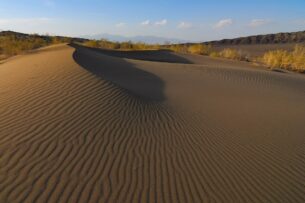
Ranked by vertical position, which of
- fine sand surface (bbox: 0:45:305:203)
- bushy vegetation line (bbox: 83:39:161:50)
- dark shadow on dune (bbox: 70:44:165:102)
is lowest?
bushy vegetation line (bbox: 83:39:161:50)

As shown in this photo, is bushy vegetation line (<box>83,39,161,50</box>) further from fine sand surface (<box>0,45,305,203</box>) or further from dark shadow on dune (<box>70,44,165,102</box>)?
fine sand surface (<box>0,45,305,203</box>)

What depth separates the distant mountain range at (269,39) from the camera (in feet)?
213

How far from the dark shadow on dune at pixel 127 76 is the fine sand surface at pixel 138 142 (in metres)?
0.18

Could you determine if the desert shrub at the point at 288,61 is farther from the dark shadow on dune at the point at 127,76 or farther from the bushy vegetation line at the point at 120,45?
the dark shadow on dune at the point at 127,76

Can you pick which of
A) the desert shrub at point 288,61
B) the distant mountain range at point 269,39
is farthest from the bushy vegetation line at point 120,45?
the distant mountain range at point 269,39

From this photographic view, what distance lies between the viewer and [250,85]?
45.3ft

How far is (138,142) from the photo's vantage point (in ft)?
20.7

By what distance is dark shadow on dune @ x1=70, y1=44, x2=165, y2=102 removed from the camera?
35.1ft

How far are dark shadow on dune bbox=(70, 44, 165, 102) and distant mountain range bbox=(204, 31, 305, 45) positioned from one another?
169ft

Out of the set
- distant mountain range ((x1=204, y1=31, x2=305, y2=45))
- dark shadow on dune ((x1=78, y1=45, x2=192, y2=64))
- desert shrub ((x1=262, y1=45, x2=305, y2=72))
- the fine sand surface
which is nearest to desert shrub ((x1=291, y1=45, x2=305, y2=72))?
desert shrub ((x1=262, y1=45, x2=305, y2=72))

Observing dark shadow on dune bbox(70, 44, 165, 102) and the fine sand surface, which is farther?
dark shadow on dune bbox(70, 44, 165, 102)

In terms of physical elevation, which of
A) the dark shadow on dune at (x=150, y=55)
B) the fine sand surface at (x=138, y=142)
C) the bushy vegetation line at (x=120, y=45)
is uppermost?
the fine sand surface at (x=138, y=142)

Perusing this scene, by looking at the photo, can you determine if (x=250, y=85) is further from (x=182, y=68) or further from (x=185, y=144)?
(x=185, y=144)

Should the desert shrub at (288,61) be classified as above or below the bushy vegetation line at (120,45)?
above
